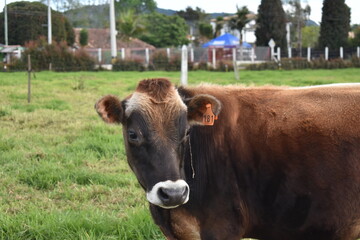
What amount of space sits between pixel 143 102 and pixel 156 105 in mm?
101

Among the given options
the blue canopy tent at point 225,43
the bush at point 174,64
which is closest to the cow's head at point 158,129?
the bush at point 174,64

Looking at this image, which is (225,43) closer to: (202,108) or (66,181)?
(66,181)

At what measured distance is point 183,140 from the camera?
3508 mm

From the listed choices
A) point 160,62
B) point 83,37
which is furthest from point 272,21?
point 83,37

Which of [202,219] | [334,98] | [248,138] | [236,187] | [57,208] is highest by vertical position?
[334,98]

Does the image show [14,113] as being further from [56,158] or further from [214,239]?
[214,239]

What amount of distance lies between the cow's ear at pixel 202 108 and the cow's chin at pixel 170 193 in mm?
626

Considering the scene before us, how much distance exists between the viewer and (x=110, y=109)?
3656 millimetres

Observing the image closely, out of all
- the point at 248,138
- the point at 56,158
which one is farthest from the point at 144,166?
the point at 56,158

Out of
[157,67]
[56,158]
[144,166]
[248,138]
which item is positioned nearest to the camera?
[144,166]

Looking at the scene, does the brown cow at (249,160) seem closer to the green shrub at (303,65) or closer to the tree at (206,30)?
the green shrub at (303,65)

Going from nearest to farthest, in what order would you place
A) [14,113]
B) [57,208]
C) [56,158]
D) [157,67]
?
[57,208] < [56,158] < [14,113] < [157,67]

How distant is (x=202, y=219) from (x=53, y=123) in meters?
7.05

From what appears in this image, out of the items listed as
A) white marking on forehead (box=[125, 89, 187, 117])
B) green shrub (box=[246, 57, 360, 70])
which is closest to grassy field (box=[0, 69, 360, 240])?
white marking on forehead (box=[125, 89, 187, 117])
